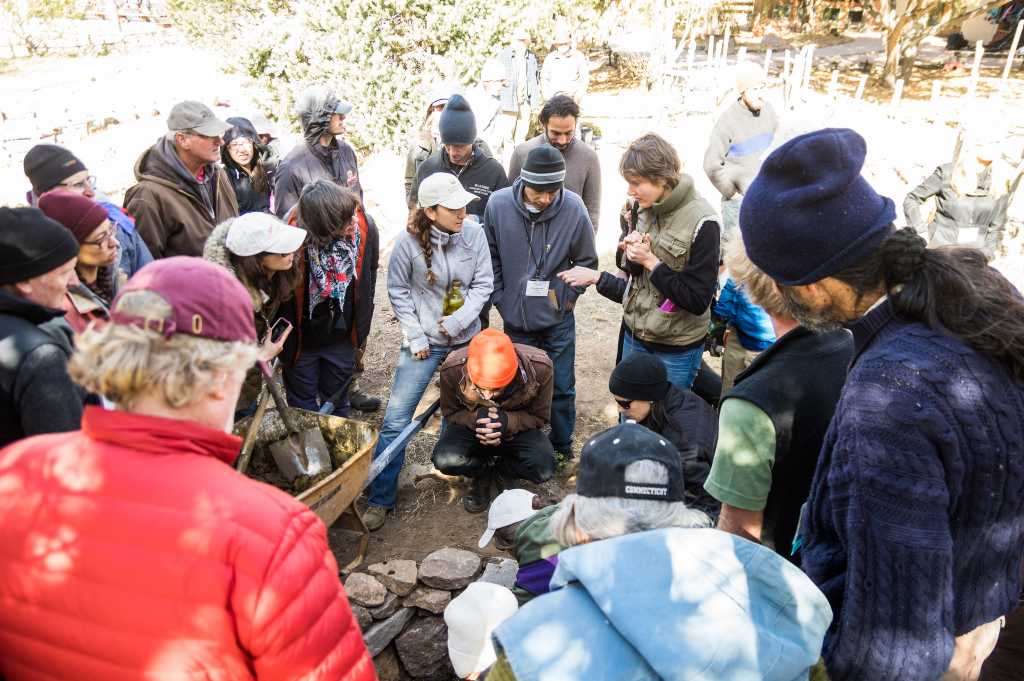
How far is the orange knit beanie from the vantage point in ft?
12.0

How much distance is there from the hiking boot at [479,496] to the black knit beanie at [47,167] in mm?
2786

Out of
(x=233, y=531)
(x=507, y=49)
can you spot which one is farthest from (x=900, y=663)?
(x=507, y=49)

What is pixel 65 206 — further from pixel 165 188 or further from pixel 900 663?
pixel 900 663

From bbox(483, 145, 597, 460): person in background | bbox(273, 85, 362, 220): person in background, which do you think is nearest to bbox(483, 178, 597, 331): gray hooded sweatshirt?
bbox(483, 145, 597, 460): person in background

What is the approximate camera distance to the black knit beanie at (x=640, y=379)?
3344 millimetres

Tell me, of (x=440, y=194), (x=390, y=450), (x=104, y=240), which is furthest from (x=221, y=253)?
(x=390, y=450)

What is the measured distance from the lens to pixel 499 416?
388 centimetres

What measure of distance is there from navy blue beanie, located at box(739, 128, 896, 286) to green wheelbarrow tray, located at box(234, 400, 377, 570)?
2328mm

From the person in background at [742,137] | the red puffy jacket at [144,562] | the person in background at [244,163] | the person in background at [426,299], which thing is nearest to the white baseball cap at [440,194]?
the person in background at [426,299]

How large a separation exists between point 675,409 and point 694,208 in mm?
1070

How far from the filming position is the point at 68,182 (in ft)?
12.2

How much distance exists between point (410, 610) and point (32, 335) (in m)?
1.85

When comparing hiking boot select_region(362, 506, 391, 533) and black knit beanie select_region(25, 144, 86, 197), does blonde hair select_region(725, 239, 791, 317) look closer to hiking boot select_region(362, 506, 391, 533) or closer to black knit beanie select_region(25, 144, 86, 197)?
hiking boot select_region(362, 506, 391, 533)

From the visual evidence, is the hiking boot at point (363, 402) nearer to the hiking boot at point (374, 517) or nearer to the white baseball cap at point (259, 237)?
the hiking boot at point (374, 517)
